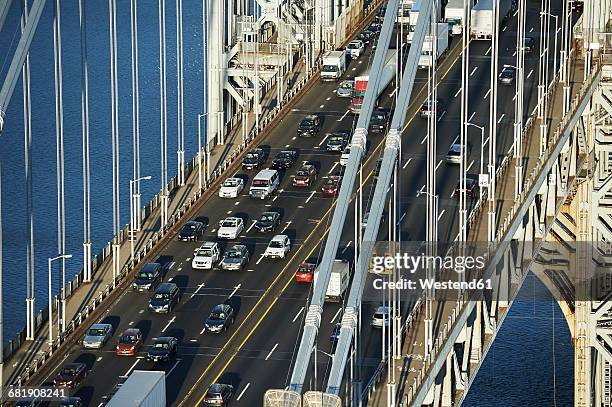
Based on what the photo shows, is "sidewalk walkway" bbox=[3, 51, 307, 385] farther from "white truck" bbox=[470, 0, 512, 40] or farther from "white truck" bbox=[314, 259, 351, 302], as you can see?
"white truck" bbox=[470, 0, 512, 40]

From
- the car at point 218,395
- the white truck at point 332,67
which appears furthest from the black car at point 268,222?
the white truck at point 332,67

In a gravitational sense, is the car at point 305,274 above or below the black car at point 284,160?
below

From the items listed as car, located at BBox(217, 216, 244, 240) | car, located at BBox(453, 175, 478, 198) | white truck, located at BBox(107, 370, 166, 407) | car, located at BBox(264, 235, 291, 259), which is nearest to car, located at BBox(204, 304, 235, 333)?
car, located at BBox(264, 235, 291, 259)

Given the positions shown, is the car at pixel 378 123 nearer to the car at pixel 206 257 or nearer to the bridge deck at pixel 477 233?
the bridge deck at pixel 477 233

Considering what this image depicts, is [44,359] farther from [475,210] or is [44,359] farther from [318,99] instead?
[318,99]

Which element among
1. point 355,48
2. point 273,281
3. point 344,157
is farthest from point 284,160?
point 355,48
